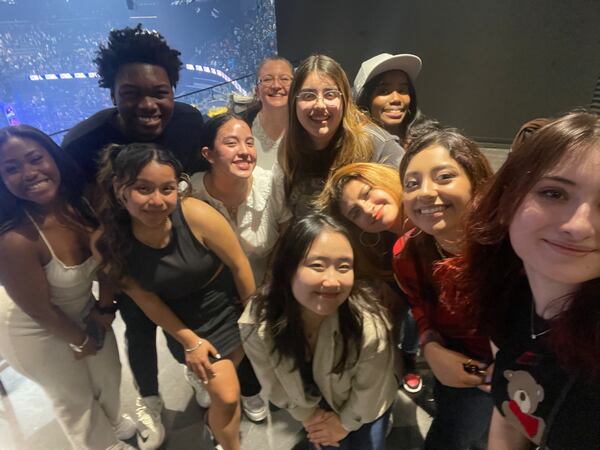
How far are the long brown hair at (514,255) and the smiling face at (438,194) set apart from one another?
0.14m

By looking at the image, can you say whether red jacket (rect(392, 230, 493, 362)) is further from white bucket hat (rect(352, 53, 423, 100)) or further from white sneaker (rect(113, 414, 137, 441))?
white sneaker (rect(113, 414, 137, 441))

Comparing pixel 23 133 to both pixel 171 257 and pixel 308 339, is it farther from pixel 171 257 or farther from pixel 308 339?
pixel 308 339

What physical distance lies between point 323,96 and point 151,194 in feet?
2.58

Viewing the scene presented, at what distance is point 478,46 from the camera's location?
421 centimetres

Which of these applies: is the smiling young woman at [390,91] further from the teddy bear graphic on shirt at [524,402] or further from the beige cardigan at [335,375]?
the teddy bear graphic on shirt at [524,402]

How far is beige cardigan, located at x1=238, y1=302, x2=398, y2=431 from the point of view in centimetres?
119

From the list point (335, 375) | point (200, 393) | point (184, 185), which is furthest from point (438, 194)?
point (200, 393)

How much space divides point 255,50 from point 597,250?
5.48 metres

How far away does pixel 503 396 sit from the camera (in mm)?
831

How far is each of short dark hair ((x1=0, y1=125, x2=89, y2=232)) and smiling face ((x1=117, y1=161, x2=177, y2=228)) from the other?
0.19 meters

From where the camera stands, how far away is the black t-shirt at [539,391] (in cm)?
65

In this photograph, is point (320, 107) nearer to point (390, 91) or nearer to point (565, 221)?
point (390, 91)

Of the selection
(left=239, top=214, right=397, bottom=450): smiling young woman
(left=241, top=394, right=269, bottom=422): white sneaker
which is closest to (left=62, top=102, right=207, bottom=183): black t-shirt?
(left=239, top=214, right=397, bottom=450): smiling young woman

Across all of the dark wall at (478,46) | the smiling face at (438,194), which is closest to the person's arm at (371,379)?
the smiling face at (438,194)
